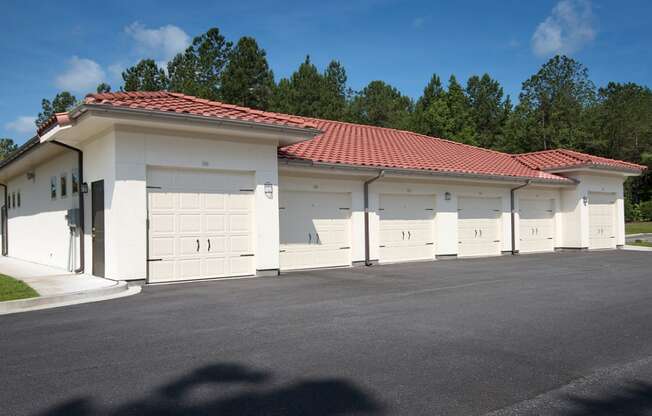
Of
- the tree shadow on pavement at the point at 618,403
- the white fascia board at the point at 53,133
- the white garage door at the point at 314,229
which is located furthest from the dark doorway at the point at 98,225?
the tree shadow on pavement at the point at 618,403

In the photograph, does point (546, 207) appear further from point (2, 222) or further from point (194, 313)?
point (2, 222)

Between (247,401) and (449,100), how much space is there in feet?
149

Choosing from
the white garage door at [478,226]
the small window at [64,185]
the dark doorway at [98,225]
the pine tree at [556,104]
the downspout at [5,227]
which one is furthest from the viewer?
the pine tree at [556,104]

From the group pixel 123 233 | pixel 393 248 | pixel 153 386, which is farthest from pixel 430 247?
pixel 153 386

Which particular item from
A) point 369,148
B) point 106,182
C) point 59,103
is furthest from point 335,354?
point 59,103

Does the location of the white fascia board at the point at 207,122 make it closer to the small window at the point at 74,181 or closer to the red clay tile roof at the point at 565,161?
the small window at the point at 74,181

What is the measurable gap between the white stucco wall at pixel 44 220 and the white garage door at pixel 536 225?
15.1m

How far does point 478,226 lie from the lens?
18.2 m

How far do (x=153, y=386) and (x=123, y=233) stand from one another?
6546 millimetres

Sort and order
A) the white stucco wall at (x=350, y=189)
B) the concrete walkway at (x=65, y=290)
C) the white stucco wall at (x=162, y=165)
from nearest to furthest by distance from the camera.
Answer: the concrete walkway at (x=65, y=290) < the white stucco wall at (x=162, y=165) < the white stucco wall at (x=350, y=189)

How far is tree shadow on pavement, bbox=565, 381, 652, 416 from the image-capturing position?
3.77 m

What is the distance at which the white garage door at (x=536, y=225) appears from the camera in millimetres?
19734

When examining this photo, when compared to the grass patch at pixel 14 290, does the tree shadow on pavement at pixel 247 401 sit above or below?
below

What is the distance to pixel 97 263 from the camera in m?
11.4
